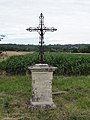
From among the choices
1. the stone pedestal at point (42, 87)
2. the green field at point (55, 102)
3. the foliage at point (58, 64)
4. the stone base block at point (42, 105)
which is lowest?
the foliage at point (58, 64)

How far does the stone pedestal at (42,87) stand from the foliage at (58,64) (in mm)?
11784

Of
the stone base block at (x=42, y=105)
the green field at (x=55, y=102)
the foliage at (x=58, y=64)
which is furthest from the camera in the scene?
the foliage at (x=58, y=64)

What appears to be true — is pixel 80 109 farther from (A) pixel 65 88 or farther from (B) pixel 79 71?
(B) pixel 79 71

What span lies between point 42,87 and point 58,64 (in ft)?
42.2

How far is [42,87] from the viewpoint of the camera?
34.3ft

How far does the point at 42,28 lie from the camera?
10898mm

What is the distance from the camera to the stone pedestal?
10383 mm

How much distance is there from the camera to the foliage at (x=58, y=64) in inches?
898

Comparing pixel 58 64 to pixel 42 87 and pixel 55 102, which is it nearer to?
pixel 55 102

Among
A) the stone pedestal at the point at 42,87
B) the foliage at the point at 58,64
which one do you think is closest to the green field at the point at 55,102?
the stone pedestal at the point at 42,87

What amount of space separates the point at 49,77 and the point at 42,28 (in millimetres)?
1534

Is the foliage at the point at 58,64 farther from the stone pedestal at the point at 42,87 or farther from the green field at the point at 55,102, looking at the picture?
the stone pedestal at the point at 42,87

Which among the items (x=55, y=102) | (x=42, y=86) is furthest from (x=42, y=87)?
(x=55, y=102)

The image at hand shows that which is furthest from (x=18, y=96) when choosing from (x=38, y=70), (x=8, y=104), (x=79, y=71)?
(x=79, y=71)
